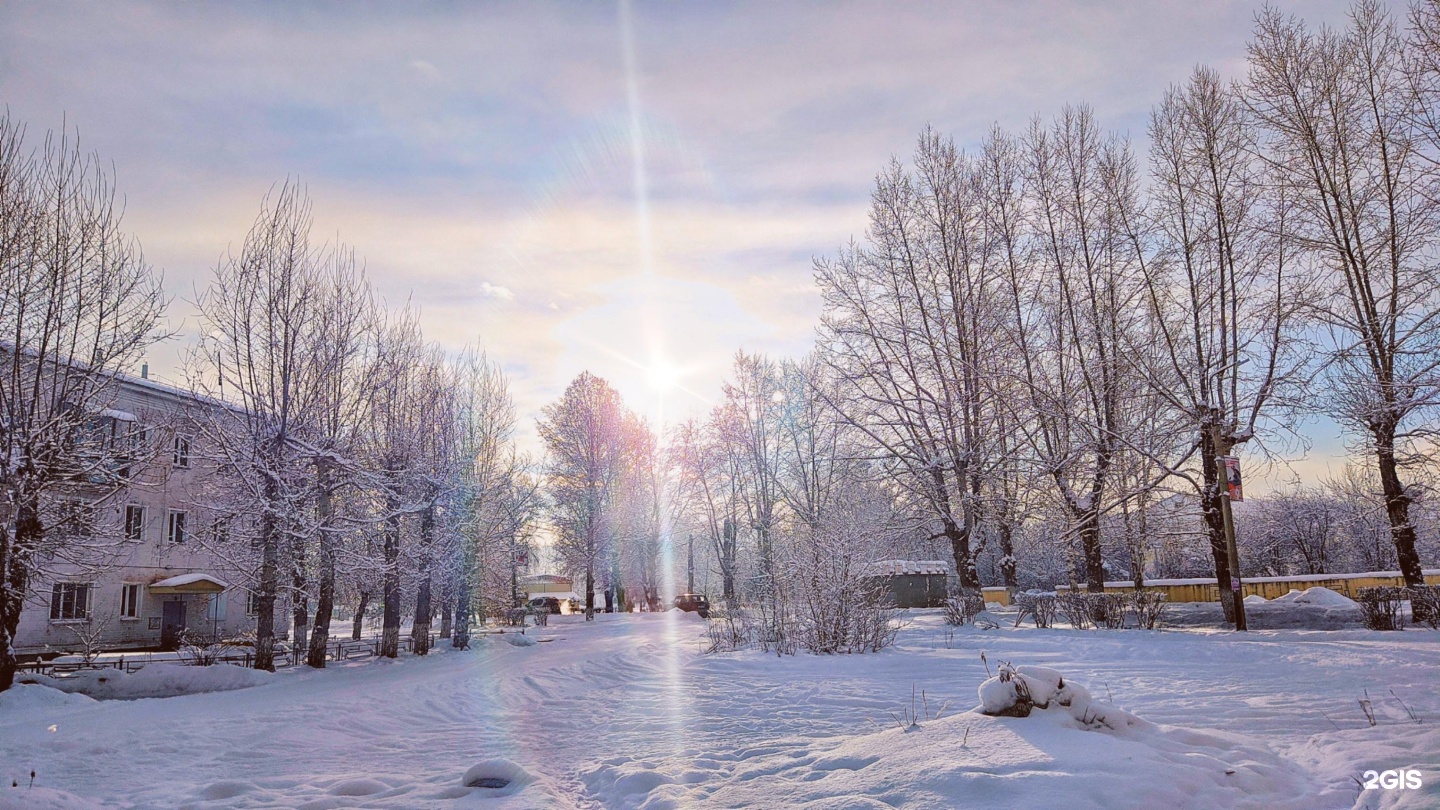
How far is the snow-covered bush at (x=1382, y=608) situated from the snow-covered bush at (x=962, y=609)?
25.4ft

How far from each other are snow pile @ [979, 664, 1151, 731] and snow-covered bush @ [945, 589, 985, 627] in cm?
1500

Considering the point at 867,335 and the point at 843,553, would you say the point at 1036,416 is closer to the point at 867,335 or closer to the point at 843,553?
the point at 867,335

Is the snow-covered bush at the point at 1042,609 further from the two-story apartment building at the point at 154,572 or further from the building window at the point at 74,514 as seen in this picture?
the building window at the point at 74,514

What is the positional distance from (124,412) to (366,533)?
1115cm

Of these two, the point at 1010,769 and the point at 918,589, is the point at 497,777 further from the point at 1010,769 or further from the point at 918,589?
the point at 918,589

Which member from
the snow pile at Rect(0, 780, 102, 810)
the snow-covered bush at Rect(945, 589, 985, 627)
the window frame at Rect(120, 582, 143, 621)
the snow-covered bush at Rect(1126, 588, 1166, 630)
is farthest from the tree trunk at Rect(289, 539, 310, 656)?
the snow-covered bush at Rect(1126, 588, 1166, 630)

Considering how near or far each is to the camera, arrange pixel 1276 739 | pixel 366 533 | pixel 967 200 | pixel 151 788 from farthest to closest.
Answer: pixel 967 200 → pixel 366 533 → pixel 151 788 → pixel 1276 739

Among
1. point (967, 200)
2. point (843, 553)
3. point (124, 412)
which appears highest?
point (967, 200)

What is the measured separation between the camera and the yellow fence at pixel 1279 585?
953 inches

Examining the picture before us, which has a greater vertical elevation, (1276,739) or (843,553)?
(843,553)

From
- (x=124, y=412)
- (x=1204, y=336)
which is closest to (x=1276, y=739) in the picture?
(x=1204, y=336)

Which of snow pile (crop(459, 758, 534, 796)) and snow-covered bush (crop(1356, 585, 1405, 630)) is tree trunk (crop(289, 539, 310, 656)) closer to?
snow pile (crop(459, 758, 534, 796))

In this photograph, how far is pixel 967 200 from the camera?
2483 centimetres

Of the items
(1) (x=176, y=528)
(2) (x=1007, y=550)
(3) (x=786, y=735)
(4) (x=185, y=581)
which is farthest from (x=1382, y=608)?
(1) (x=176, y=528)
